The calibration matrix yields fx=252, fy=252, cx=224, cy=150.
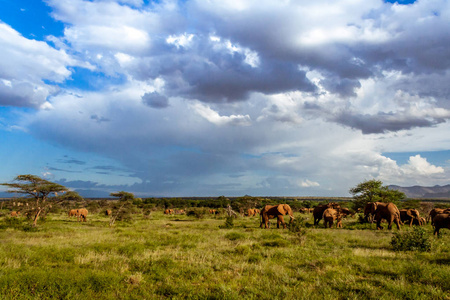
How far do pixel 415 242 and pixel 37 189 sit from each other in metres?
35.3

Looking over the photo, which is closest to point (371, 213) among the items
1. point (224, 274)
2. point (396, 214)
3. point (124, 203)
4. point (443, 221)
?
point (396, 214)

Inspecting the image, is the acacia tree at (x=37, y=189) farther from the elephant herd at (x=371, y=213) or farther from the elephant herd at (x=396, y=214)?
the elephant herd at (x=396, y=214)

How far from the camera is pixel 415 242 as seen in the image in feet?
43.2

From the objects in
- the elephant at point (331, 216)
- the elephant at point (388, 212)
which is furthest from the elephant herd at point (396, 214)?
the elephant at point (331, 216)

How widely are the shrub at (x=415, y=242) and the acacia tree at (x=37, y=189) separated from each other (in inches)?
1305

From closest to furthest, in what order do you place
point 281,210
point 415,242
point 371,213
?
point 415,242 < point 371,213 < point 281,210

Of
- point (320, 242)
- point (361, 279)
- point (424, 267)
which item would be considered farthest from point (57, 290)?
point (320, 242)

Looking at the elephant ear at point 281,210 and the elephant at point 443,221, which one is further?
the elephant ear at point 281,210

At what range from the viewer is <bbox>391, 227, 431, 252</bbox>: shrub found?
42.4 ft

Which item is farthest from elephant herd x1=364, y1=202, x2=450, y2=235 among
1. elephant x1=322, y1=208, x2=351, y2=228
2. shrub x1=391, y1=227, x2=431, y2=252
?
shrub x1=391, y1=227, x2=431, y2=252

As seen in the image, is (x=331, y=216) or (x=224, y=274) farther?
(x=331, y=216)

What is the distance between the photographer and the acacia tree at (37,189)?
28062mm

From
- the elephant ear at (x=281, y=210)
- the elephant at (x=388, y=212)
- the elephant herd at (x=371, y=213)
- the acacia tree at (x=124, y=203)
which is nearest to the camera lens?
the elephant at (x=388, y=212)

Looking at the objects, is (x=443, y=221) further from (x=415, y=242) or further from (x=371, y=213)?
(x=371, y=213)
